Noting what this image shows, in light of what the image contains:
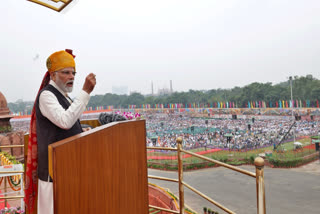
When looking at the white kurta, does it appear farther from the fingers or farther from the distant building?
the distant building

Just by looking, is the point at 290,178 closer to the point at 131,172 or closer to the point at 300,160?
the point at 300,160

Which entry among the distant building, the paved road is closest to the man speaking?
the paved road

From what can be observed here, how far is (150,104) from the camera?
161ft

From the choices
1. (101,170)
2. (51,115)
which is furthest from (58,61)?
(101,170)

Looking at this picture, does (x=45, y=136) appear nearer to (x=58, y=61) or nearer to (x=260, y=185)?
(x=58, y=61)

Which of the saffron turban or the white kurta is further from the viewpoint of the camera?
the saffron turban

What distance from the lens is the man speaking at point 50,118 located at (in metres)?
0.83

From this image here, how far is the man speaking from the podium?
13cm

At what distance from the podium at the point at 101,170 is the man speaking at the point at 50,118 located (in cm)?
13

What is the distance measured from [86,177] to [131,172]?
31cm

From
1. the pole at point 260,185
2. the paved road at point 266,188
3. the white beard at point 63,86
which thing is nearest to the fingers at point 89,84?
the white beard at point 63,86

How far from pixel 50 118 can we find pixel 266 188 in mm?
12844

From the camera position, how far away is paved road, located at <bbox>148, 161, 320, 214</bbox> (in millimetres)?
9781

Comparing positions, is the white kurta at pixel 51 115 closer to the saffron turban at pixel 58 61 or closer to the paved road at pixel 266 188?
the saffron turban at pixel 58 61
